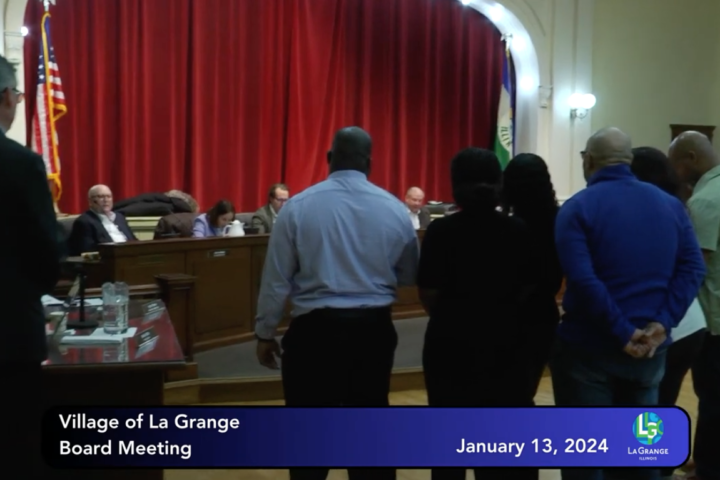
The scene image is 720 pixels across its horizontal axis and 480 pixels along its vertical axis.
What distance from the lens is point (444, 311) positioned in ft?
7.66

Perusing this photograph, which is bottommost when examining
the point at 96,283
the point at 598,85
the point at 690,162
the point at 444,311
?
the point at 96,283

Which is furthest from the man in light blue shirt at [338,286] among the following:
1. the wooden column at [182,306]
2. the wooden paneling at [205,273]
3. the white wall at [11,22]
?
the white wall at [11,22]

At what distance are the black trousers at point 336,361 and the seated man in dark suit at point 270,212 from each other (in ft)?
13.8

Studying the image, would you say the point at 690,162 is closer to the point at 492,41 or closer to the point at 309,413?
the point at 309,413

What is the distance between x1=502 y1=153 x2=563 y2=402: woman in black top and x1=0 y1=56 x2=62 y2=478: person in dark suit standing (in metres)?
1.40

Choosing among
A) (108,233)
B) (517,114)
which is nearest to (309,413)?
(108,233)

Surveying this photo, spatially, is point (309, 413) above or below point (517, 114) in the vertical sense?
below

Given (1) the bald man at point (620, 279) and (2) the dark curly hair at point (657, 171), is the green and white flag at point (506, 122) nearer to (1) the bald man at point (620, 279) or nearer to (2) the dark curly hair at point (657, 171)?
(2) the dark curly hair at point (657, 171)

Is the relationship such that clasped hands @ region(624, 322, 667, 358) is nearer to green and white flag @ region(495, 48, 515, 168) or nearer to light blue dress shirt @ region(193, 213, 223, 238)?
light blue dress shirt @ region(193, 213, 223, 238)

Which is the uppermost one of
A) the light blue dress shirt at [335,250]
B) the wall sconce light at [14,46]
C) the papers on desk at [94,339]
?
the wall sconce light at [14,46]

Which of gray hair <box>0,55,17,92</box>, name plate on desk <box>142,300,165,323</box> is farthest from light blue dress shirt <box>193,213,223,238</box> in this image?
gray hair <box>0,55,17,92</box>

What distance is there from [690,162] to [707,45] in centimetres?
801

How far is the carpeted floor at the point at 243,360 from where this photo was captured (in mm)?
4824

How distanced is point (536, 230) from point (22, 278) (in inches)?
59.9
